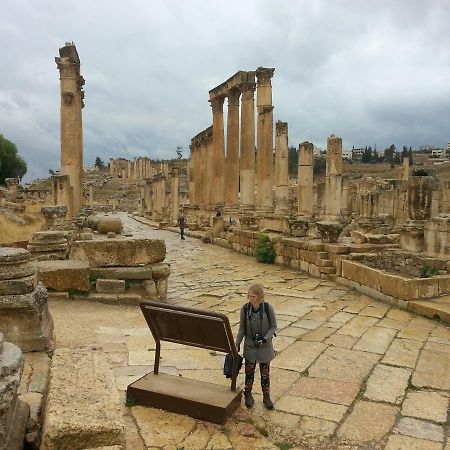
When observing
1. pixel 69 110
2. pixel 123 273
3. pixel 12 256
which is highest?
pixel 69 110

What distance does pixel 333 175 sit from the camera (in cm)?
1830

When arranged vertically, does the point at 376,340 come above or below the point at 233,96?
below

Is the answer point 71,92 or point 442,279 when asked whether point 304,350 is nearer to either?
point 442,279

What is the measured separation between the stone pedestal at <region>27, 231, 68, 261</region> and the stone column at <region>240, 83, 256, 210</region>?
50.9 feet

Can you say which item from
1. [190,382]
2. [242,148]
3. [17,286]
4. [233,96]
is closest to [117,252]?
[17,286]

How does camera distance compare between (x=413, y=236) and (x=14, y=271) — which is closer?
(x=14, y=271)

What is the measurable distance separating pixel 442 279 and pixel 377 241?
3.94 metres

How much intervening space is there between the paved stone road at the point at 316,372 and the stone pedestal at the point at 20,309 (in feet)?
2.60

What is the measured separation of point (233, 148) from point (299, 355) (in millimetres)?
21861

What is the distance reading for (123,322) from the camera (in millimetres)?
7277

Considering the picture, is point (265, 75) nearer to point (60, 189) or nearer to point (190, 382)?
point (60, 189)

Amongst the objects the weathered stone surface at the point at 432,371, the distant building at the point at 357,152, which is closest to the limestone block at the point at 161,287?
the weathered stone surface at the point at 432,371

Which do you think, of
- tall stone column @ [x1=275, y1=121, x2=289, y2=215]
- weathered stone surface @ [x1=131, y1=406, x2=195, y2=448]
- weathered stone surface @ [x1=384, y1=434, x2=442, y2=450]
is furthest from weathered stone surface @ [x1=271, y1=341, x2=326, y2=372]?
tall stone column @ [x1=275, y1=121, x2=289, y2=215]

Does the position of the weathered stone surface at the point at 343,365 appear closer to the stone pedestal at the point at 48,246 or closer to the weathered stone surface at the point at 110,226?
the stone pedestal at the point at 48,246
